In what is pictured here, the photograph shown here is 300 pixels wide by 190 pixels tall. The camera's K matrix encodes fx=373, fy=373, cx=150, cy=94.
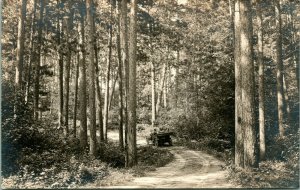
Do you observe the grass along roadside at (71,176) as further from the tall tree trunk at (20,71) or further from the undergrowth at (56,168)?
the tall tree trunk at (20,71)

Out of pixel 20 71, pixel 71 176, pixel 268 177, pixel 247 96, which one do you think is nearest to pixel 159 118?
pixel 20 71

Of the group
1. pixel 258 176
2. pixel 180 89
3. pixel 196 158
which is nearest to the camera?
pixel 258 176

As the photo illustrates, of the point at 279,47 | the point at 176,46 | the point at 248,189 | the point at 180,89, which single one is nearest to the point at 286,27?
the point at 279,47

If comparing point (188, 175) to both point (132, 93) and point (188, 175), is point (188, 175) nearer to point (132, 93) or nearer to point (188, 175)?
point (188, 175)

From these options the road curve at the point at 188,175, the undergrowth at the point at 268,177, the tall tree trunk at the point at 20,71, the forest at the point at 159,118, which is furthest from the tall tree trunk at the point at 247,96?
the tall tree trunk at the point at 20,71

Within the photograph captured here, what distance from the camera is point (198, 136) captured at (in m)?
29.8

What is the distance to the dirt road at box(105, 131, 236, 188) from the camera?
1169 cm

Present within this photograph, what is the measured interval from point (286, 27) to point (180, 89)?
1319 cm

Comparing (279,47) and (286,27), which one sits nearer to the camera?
(279,47)

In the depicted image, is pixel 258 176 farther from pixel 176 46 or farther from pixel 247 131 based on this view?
pixel 176 46

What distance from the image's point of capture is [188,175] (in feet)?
47.9

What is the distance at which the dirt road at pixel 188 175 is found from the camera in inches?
460

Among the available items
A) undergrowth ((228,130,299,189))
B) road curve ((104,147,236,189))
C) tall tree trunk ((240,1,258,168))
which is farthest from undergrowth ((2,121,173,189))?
tall tree trunk ((240,1,258,168))

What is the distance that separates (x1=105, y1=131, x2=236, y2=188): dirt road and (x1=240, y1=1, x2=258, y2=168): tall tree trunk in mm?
1219
